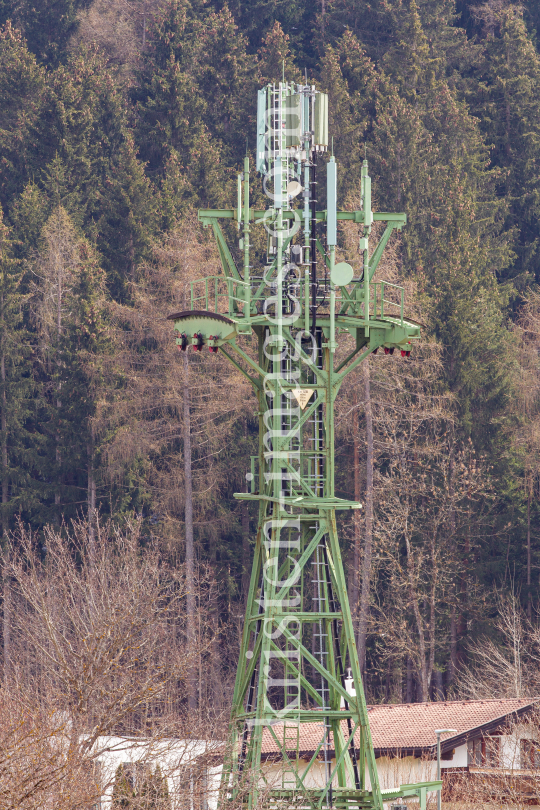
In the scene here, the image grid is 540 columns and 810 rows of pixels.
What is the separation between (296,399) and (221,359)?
30139 mm

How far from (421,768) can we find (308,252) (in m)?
18.5

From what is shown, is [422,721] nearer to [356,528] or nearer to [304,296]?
[356,528]

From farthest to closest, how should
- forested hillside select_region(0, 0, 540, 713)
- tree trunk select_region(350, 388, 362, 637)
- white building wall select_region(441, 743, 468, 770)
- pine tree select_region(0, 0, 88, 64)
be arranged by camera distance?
pine tree select_region(0, 0, 88, 64) < forested hillside select_region(0, 0, 540, 713) < tree trunk select_region(350, 388, 362, 637) < white building wall select_region(441, 743, 468, 770)

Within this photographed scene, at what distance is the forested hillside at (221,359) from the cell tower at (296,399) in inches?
739

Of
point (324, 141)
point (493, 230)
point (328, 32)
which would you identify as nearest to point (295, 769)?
point (324, 141)

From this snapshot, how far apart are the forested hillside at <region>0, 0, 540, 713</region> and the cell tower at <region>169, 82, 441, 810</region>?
18760 millimetres

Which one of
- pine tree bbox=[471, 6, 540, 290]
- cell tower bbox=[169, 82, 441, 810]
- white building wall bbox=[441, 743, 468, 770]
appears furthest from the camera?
pine tree bbox=[471, 6, 540, 290]

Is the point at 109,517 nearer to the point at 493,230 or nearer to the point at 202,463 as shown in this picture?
the point at 202,463

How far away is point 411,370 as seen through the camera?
209 ft

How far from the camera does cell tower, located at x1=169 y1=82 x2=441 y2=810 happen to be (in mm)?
32969

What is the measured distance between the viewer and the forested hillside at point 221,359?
2414 inches

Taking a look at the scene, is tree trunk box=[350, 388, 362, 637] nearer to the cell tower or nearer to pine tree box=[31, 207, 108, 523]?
pine tree box=[31, 207, 108, 523]

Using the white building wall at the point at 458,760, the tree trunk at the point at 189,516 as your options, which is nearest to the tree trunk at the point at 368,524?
the tree trunk at the point at 189,516

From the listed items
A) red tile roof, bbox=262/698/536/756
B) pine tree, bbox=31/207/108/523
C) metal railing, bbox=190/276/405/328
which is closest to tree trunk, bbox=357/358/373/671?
red tile roof, bbox=262/698/536/756
